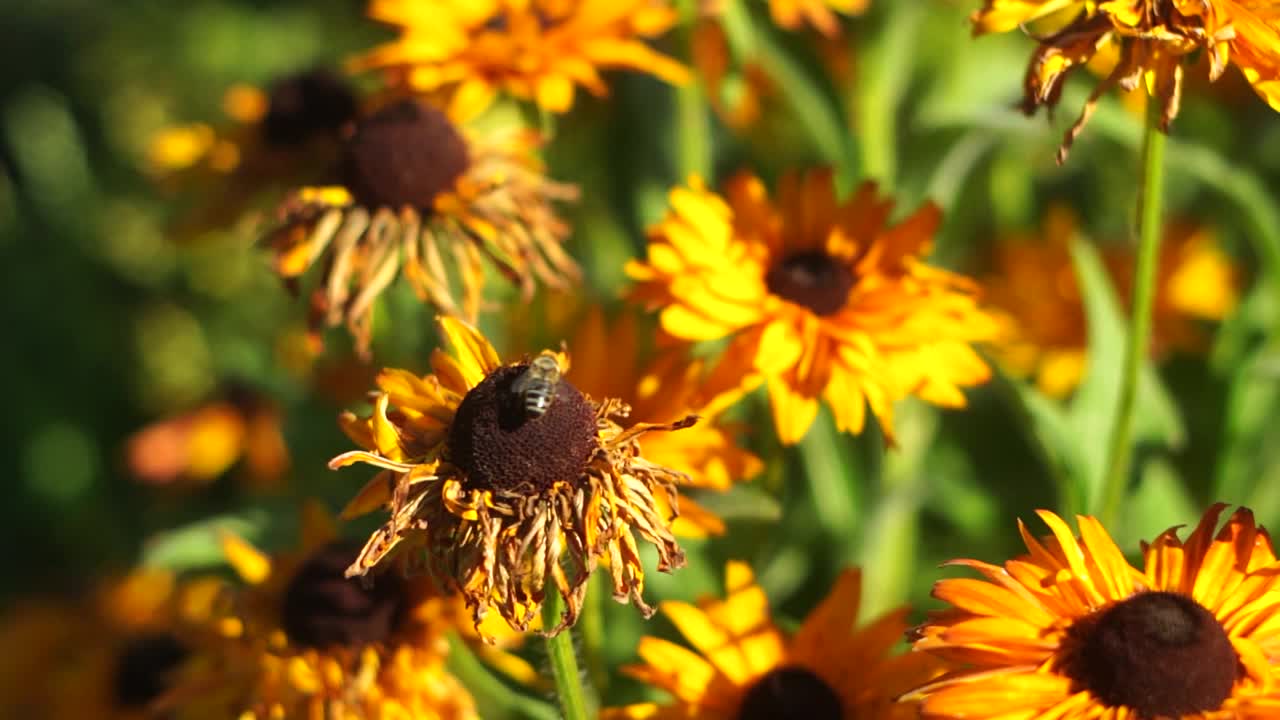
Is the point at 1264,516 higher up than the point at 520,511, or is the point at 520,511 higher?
the point at 520,511

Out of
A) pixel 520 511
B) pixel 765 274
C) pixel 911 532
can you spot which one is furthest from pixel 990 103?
pixel 520 511

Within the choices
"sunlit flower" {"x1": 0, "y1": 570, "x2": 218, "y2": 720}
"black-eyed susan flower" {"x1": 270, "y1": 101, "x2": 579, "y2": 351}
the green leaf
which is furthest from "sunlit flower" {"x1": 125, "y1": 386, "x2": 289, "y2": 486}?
the green leaf

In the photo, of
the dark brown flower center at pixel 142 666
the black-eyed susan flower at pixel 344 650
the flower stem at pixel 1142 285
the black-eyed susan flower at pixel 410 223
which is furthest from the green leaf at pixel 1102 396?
the dark brown flower center at pixel 142 666

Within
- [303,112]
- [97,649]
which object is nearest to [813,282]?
[303,112]

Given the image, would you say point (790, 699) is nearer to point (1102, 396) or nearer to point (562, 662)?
point (562, 662)

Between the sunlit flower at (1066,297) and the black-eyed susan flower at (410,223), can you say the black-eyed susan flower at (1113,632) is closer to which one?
the black-eyed susan flower at (410,223)

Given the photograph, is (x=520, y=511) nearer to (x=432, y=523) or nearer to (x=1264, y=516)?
(x=432, y=523)
